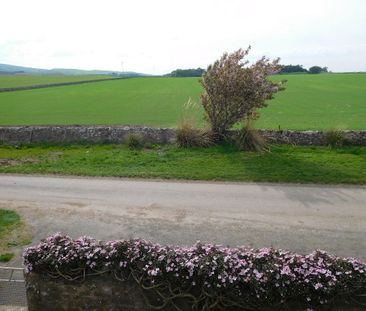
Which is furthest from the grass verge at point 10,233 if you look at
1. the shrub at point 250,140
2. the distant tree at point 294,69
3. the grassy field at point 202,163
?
the distant tree at point 294,69

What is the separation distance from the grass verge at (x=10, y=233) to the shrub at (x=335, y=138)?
40.4 feet

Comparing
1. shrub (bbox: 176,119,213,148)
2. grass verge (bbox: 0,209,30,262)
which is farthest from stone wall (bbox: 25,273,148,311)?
shrub (bbox: 176,119,213,148)

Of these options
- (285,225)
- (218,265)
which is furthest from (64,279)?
(285,225)

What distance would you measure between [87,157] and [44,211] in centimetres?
570

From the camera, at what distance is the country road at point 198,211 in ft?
31.4

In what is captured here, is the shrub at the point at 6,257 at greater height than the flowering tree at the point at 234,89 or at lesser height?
lesser

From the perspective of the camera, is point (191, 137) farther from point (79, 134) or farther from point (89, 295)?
point (89, 295)

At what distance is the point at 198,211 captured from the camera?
36.8 ft

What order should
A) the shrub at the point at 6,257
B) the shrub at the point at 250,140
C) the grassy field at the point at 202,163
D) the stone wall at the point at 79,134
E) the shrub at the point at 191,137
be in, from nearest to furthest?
1. the shrub at the point at 6,257
2. the grassy field at the point at 202,163
3. the shrub at the point at 250,140
4. the shrub at the point at 191,137
5. the stone wall at the point at 79,134

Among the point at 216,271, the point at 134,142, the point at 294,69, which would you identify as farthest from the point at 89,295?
the point at 294,69

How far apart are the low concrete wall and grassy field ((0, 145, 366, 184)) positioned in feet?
2.13

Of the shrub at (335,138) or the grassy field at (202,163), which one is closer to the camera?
the grassy field at (202,163)

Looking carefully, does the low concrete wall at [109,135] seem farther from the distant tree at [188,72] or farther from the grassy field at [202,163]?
the distant tree at [188,72]

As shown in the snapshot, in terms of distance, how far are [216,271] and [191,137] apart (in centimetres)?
1298
